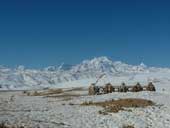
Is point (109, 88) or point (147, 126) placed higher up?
point (109, 88)

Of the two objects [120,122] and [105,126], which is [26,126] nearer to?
[105,126]

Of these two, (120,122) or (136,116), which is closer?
(120,122)

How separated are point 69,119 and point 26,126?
248 inches

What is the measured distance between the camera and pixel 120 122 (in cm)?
2828

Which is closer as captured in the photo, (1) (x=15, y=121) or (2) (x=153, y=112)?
(1) (x=15, y=121)

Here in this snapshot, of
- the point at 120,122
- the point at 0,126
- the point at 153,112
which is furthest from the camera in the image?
the point at 153,112

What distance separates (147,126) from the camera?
26859 millimetres

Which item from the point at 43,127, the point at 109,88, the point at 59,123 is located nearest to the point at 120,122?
the point at 59,123

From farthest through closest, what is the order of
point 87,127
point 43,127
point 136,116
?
1. point 136,116
2. point 87,127
3. point 43,127

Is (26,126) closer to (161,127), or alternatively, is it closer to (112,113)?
(161,127)

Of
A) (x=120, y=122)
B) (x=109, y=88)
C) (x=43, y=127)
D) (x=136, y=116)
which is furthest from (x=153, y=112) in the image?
(x=109, y=88)

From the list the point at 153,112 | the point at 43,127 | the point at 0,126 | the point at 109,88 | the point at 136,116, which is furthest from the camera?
the point at 109,88

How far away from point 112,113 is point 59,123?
834 centimetres

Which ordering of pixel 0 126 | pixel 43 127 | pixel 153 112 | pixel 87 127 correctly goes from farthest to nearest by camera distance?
pixel 153 112, pixel 87 127, pixel 43 127, pixel 0 126
